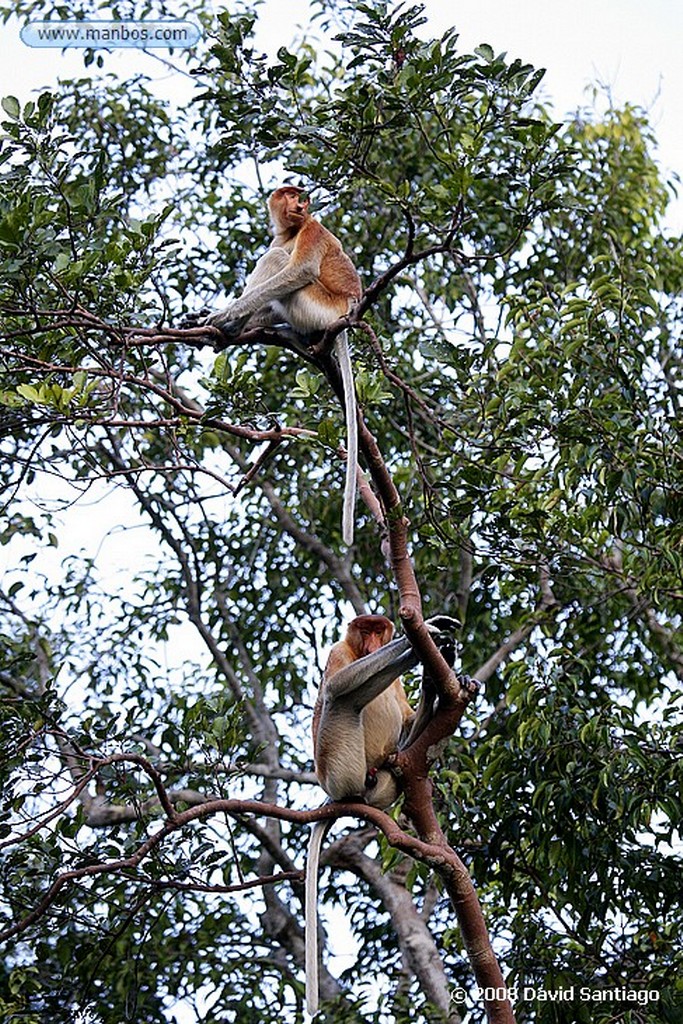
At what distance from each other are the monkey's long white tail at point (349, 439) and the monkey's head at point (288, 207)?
0.91 m

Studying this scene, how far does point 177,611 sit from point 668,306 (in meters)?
3.00

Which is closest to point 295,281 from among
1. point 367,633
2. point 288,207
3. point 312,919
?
point 288,207

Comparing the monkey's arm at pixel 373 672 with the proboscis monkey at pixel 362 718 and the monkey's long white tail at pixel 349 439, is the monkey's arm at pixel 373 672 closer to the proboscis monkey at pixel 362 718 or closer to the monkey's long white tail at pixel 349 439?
the proboscis monkey at pixel 362 718

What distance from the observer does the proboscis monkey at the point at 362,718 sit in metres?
Answer: 3.37

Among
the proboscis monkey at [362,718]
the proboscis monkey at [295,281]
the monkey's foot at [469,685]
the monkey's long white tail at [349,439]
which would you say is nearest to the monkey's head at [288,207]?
the proboscis monkey at [295,281]

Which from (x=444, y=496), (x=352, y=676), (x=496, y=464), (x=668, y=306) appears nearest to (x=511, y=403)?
(x=496, y=464)

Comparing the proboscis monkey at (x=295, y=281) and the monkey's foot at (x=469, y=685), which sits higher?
the proboscis monkey at (x=295, y=281)

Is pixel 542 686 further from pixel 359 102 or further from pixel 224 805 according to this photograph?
pixel 359 102

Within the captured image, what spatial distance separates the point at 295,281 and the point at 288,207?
0.39 metres

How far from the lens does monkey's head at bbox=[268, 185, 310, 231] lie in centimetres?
416

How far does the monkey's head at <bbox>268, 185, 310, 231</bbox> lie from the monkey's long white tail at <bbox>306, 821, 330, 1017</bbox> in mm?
1986

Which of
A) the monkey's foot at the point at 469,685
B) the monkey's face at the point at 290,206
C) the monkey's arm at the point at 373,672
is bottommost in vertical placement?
the monkey's foot at the point at 469,685

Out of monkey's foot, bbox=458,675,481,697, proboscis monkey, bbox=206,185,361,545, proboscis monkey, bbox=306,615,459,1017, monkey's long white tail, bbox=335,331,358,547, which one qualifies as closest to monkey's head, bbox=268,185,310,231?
proboscis monkey, bbox=206,185,361,545

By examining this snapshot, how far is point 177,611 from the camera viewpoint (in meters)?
6.84
